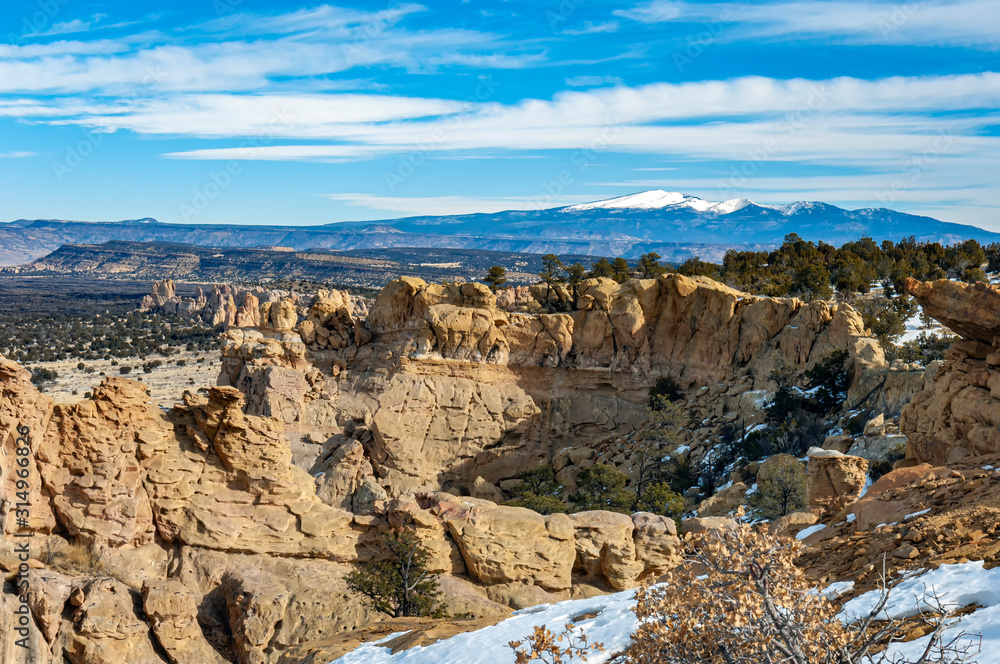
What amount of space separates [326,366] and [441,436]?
8.16 metres

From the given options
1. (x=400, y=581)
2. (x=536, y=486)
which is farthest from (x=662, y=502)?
(x=400, y=581)

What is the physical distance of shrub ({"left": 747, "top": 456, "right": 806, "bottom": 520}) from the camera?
29.3 meters

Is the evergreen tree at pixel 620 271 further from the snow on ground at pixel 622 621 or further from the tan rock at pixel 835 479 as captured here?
the snow on ground at pixel 622 621

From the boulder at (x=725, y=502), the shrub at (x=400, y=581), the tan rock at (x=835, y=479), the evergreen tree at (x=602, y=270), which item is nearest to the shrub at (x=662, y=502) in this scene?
the boulder at (x=725, y=502)

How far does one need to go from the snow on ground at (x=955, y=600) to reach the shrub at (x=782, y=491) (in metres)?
17.3

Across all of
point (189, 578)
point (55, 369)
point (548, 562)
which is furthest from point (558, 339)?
point (55, 369)

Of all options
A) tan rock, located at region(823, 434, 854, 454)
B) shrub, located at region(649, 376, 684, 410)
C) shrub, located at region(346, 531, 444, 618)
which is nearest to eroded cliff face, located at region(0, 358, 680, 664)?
shrub, located at region(346, 531, 444, 618)

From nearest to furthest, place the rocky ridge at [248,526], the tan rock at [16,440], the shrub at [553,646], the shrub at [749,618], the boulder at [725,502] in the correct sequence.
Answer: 1. the shrub at [749,618]
2. the shrub at [553,646]
3. the rocky ridge at [248,526]
4. the tan rock at [16,440]
5. the boulder at [725,502]

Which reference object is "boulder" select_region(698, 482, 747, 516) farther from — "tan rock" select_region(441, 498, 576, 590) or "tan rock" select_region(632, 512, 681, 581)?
"tan rock" select_region(441, 498, 576, 590)

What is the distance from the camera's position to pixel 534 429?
47125 mm

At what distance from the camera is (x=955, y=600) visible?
10.9 meters

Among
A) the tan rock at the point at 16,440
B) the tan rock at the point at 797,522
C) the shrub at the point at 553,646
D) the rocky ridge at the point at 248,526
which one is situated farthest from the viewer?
the tan rock at the point at 797,522

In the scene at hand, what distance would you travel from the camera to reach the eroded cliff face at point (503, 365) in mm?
43656

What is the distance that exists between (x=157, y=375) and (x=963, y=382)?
75414mm
